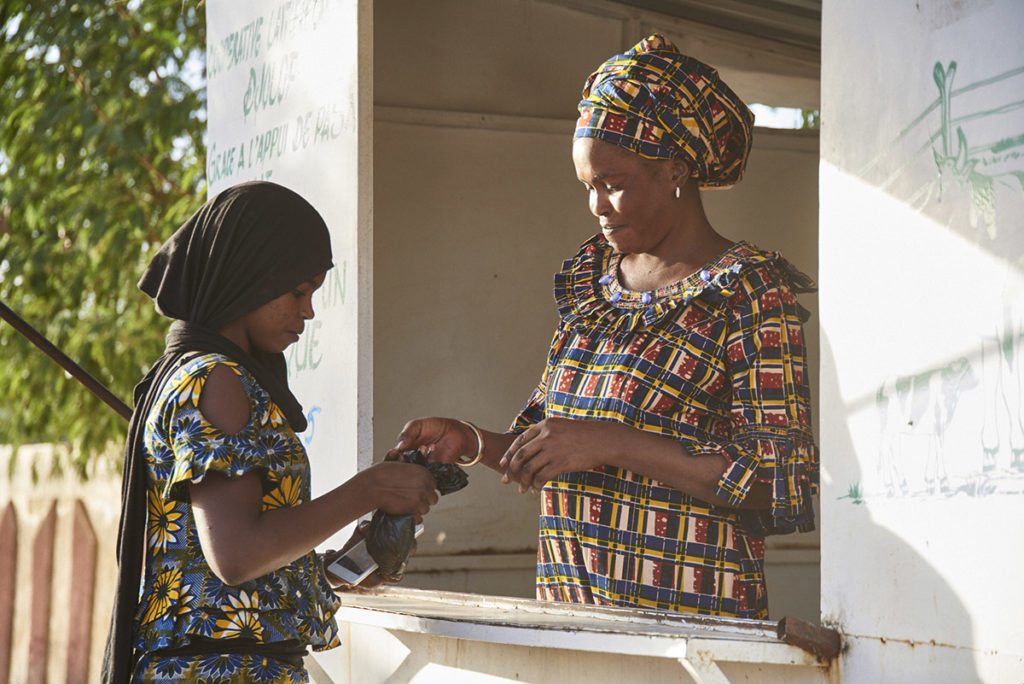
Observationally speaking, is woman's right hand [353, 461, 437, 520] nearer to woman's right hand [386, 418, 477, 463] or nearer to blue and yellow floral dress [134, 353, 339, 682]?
blue and yellow floral dress [134, 353, 339, 682]

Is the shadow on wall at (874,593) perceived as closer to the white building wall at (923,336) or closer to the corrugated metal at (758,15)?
the white building wall at (923,336)

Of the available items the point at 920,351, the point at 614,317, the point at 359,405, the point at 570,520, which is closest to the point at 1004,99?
the point at 920,351

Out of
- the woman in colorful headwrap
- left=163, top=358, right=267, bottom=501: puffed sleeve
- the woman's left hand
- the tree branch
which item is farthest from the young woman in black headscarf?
the tree branch

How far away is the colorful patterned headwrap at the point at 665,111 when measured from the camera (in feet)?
8.77

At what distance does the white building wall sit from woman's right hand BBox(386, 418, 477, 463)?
34.3 inches

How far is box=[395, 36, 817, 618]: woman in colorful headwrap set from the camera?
2.51 m

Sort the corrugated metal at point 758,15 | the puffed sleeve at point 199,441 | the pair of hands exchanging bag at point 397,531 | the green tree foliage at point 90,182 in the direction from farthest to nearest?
the green tree foliage at point 90,182, the corrugated metal at point 758,15, the pair of hands exchanging bag at point 397,531, the puffed sleeve at point 199,441

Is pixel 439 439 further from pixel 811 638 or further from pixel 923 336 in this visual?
pixel 923 336

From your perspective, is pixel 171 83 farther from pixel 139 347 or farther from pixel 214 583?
pixel 214 583

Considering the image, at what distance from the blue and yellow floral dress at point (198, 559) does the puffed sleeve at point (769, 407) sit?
798mm

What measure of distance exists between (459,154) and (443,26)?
41cm

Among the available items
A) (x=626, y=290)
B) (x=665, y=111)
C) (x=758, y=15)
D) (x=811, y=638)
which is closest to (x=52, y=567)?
(x=758, y=15)

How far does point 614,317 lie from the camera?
276 cm

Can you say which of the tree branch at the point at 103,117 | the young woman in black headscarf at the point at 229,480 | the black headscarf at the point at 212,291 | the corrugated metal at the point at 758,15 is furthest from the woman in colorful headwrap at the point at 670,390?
the tree branch at the point at 103,117
